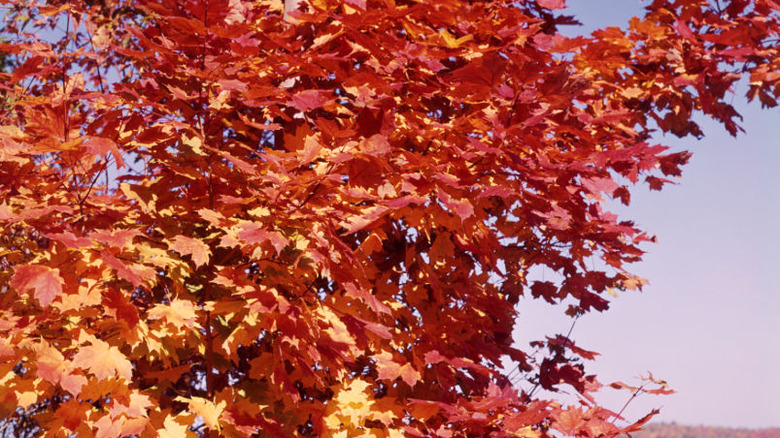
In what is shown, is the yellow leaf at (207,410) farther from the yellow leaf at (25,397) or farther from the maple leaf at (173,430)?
the yellow leaf at (25,397)

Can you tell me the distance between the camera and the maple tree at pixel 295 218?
2.25 metres

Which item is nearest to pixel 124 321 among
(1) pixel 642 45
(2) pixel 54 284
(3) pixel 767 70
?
(2) pixel 54 284

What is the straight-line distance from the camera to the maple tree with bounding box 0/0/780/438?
7.38 feet

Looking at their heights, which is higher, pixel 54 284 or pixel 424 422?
pixel 54 284

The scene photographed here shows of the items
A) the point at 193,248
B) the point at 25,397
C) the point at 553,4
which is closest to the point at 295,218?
the point at 193,248

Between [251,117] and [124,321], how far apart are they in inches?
53.9

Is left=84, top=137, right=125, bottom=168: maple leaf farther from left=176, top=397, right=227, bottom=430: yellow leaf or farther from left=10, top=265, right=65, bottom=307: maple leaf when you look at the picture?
left=176, top=397, right=227, bottom=430: yellow leaf

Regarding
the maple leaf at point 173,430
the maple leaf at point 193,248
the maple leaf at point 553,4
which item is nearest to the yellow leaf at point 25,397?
the maple leaf at point 173,430

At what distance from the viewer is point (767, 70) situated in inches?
161

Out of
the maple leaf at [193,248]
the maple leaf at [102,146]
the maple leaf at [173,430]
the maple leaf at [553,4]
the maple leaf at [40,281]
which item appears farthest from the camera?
the maple leaf at [553,4]

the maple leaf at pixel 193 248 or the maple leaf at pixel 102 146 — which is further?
A: the maple leaf at pixel 193 248

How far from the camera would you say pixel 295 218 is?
2.32 meters

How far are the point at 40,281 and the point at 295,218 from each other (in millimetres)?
884

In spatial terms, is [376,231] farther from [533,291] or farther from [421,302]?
[533,291]
